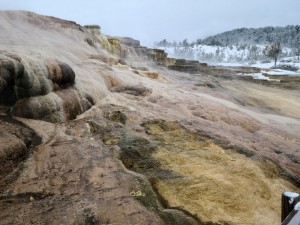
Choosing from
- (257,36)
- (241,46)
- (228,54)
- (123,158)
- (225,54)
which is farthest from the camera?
(257,36)

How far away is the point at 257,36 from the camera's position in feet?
554

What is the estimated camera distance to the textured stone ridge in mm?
4961

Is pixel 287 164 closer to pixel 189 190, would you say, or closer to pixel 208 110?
pixel 189 190

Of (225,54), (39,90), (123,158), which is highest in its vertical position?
(39,90)

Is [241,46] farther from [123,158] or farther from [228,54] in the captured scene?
[123,158]

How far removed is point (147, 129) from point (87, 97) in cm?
175

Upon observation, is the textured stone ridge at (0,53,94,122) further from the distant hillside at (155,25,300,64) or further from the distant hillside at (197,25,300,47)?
the distant hillside at (197,25,300,47)

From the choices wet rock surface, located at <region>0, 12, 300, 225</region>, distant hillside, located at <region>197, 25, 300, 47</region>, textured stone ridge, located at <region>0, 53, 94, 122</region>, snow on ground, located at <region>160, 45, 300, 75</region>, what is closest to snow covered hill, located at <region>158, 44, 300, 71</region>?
snow on ground, located at <region>160, 45, 300, 75</region>

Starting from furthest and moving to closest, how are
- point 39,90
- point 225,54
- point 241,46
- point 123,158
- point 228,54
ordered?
point 241,46 → point 225,54 → point 228,54 → point 39,90 → point 123,158

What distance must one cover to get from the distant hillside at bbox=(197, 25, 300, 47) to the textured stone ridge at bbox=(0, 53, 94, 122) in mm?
134278

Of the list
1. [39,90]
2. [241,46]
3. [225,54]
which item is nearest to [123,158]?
[39,90]

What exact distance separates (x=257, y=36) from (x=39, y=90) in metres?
179

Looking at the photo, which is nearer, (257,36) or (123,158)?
(123,158)

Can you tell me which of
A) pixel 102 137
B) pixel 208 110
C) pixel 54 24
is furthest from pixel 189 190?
pixel 54 24
